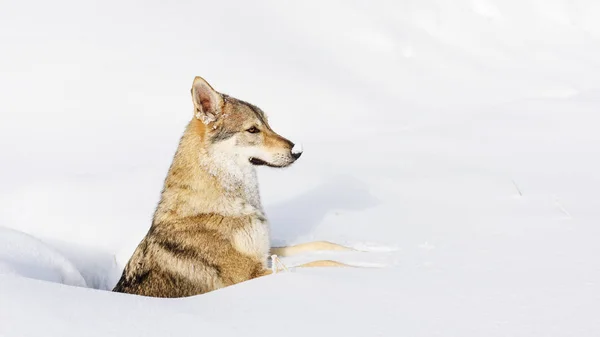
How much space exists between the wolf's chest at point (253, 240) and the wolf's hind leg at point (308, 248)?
1.24ft

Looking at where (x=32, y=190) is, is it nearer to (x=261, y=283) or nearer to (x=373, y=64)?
(x=261, y=283)

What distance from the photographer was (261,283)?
115 inches

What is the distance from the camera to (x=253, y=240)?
13.0 ft

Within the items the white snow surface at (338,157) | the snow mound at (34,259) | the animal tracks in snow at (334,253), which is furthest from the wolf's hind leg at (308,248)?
the snow mound at (34,259)

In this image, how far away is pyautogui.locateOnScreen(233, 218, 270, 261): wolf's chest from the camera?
3922 millimetres

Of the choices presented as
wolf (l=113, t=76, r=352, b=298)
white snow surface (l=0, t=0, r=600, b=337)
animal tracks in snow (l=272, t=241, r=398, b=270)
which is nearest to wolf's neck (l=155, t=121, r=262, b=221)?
wolf (l=113, t=76, r=352, b=298)

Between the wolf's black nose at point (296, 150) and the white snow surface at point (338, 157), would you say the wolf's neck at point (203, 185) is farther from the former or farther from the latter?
the white snow surface at point (338, 157)

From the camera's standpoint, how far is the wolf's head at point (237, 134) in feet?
13.5

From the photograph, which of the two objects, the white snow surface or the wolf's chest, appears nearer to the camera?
the white snow surface

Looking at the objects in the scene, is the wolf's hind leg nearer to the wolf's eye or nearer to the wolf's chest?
the wolf's chest

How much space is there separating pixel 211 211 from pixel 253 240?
11.0 inches

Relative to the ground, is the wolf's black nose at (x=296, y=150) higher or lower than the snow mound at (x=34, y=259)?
higher

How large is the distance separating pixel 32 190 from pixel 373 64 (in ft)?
16.6

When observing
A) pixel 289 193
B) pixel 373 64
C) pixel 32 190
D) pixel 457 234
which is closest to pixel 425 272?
pixel 457 234
